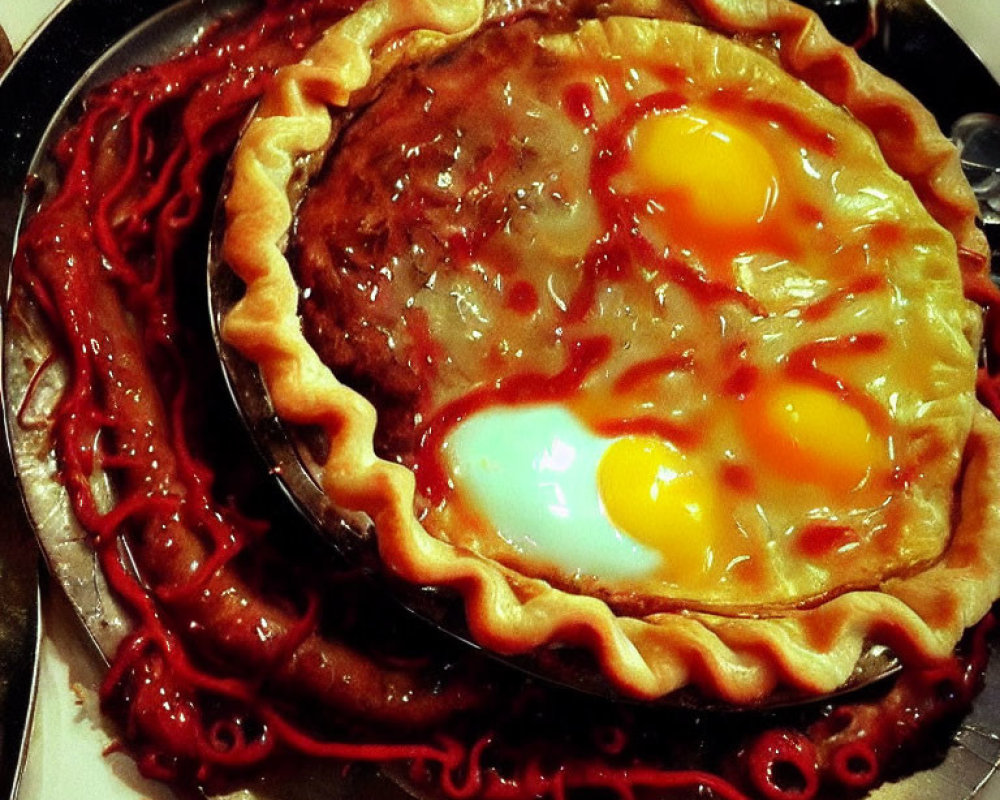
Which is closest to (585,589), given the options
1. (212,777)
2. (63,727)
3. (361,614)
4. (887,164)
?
(361,614)

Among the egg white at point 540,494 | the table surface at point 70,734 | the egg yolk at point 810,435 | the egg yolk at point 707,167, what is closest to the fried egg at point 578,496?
the egg white at point 540,494

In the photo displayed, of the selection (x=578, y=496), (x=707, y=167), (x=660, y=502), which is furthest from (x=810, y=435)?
(x=707, y=167)

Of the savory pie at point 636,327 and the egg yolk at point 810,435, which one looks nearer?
the savory pie at point 636,327

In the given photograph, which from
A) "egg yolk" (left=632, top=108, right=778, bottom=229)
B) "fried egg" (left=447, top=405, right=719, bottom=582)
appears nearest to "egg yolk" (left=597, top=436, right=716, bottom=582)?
"fried egg" (left=447, top=405, right=719, bottom=582)

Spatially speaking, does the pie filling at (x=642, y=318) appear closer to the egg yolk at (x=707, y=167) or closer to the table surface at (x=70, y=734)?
the egg yolk at (x=707, y=167)

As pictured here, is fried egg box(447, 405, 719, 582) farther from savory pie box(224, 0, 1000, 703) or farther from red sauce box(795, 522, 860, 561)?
red sauce box(795, 522, 860, 561)

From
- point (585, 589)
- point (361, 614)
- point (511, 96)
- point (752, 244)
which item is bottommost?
point (361, 614)

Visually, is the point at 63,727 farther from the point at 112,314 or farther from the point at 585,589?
Result: the point at 585,589
